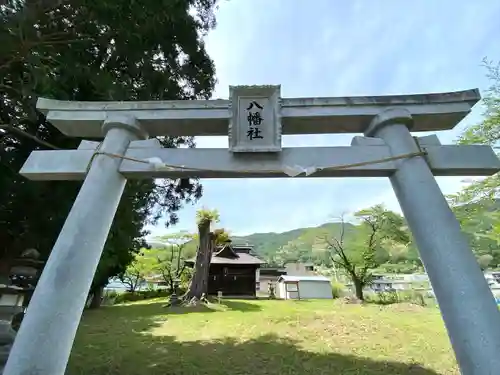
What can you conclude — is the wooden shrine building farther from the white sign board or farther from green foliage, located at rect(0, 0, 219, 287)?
the white sign board

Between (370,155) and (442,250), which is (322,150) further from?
(442,250)

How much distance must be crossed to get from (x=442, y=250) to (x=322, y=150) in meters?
0.95

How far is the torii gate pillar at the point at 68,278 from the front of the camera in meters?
1.62

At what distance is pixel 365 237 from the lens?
16.8 metres

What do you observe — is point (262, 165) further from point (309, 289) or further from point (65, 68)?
point (309, 289)

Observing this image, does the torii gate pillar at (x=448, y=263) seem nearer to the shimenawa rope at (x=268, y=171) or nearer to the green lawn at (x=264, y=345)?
the shimenawa rope at (x=268, y=171)

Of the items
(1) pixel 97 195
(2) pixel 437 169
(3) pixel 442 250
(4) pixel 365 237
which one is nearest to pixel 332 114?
(2) pixel 437 169

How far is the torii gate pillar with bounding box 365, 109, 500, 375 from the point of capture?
1562 mm

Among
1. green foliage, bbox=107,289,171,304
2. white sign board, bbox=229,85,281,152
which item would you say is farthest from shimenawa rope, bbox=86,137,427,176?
green foliage, bbox=107,289,171,304

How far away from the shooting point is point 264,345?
19.2 feet

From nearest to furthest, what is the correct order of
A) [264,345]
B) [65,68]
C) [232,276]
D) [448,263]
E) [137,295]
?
[448,263] < [65,68] < [264,345] < [232,276] < [137,295]

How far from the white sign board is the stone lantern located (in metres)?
3.21

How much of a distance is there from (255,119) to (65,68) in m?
2.09

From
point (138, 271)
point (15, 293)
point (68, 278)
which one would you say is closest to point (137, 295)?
point (138, 271)
